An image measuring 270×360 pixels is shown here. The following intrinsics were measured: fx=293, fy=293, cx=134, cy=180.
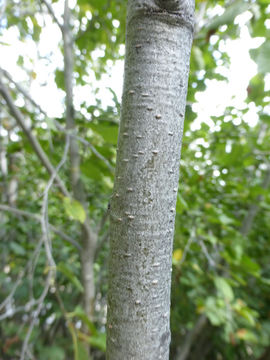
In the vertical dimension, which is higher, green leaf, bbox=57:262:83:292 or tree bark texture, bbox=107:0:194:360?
tree bark texture, bbox=107:0:194:360

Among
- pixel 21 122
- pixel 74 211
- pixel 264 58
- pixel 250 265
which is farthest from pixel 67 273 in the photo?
pixel 250 265

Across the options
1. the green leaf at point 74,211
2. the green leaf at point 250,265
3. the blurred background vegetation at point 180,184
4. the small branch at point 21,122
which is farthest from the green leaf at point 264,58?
the green leaf at point 250,265

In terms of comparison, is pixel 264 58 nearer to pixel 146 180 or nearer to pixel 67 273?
pixel 146 180

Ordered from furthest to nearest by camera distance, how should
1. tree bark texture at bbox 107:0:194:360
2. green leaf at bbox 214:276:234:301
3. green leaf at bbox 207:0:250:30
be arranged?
green leaf at bbox 214:276:234:301, green leaf at bbox 207:0:250:30, tree bark texture at bbox 107:0:194:360

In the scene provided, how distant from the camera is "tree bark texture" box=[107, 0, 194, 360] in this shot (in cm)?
34

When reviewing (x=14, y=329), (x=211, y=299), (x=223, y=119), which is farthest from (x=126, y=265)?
(x=14, y=329)

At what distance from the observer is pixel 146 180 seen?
13.5 inches

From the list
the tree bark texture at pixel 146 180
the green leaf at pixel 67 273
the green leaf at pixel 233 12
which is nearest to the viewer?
the tree bark texture at pixel 146 180

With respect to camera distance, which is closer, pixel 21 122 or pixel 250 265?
pixel 21 122

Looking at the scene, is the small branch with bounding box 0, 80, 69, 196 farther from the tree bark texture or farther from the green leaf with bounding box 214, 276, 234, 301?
the green leaf with bounding box 214, 276, 234, 301

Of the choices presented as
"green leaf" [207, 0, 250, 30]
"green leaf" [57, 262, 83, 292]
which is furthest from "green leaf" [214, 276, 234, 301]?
"green leaf" [207, 0, 250, 30]

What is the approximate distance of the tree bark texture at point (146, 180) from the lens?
0.34 metres

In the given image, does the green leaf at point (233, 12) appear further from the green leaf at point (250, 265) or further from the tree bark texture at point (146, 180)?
the green leaf at point (250, 265)

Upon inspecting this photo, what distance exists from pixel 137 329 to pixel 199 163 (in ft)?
3.24
